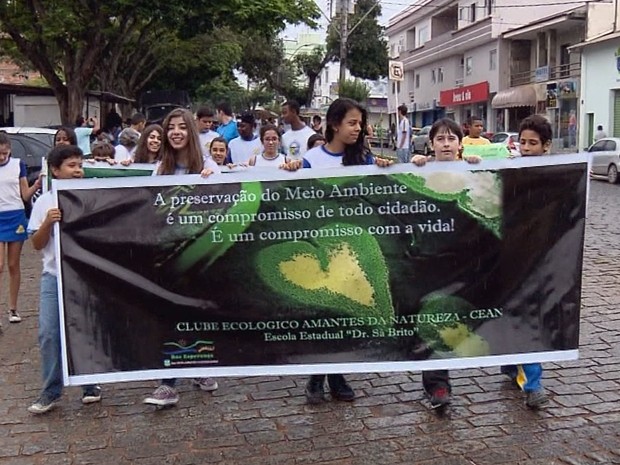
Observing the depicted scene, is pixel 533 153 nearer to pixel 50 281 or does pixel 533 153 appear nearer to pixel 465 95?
pixel 50 281

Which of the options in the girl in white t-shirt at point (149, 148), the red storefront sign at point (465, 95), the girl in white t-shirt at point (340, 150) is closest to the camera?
the girl in white t-shirt at point (340, 150)

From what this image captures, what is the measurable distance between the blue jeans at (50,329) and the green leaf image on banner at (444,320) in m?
2.12

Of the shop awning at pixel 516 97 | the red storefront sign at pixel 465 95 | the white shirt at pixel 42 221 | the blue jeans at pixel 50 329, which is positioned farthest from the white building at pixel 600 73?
the blue jeans at pixel 50 329

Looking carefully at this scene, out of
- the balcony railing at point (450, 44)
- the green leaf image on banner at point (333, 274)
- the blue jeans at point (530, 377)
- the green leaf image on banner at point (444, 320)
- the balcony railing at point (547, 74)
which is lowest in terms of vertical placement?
the blue jeans at point (530, 377)

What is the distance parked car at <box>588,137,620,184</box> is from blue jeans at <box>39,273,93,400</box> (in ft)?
66.1

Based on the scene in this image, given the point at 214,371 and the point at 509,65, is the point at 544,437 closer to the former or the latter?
the point at 214,371

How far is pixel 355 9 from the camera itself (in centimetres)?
5831

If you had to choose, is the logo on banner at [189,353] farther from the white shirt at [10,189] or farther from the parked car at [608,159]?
the parked car at [608,159]

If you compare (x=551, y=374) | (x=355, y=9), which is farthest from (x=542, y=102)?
(x=551, y=374)

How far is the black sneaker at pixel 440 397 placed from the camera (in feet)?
15.8

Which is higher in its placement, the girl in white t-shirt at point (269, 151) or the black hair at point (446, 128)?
the black hair at point (446, 128)

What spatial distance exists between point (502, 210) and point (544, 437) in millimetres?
1255

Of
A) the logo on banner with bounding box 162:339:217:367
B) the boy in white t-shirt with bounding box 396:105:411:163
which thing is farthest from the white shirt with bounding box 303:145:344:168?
the boy in white t-shirt with bounding box 396:105:411:163

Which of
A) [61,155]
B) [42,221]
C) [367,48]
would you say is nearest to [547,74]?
[367,48]
